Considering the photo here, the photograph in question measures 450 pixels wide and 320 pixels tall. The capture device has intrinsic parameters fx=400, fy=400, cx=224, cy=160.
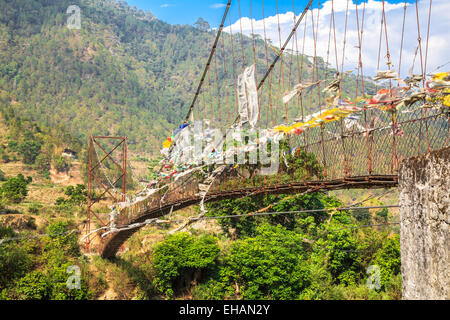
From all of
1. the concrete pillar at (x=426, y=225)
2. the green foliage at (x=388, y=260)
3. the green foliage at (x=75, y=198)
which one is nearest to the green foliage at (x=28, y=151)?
the green foliage at (x=75, y=198)

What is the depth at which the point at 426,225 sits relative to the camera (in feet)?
9.00

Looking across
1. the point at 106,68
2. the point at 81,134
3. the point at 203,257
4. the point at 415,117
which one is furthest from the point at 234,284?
the point at 106,68

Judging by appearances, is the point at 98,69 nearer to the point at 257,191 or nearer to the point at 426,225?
the point at 257,191

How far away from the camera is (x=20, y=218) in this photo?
661 inches

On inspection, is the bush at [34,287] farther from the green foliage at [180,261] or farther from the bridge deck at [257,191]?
the green foliage at [180,261]

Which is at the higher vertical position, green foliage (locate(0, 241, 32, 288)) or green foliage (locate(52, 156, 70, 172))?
green foliage (locate(52, 156, 70, 172))

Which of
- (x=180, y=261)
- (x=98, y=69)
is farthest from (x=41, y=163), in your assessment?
(x=98, y=69)

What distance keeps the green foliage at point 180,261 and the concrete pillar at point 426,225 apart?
37.8 feet

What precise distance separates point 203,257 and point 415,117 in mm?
11328

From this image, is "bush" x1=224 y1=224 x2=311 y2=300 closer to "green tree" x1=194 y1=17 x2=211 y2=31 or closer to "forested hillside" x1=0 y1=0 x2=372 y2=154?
"forested hillside" x1=0 y1=0 x2=372 y2=154

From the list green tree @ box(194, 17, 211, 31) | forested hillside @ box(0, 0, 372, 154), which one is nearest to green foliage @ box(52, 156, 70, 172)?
forested hillside @ box(0, 0, 372, 154)

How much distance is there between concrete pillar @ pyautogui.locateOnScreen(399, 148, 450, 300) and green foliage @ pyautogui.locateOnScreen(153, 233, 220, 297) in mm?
11529

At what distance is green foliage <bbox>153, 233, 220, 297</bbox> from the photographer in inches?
552
